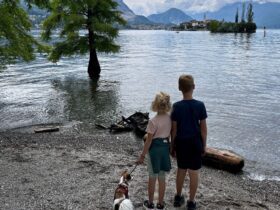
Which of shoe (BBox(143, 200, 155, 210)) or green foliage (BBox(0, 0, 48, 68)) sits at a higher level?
green foliage (BBox(0, 0, 48, 68))

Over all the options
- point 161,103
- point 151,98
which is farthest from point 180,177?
point 151,98

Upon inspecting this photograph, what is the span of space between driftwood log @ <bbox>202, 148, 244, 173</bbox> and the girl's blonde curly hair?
20.8ft

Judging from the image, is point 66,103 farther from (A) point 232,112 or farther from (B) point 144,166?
(B) point 144,166

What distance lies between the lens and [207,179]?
39.1 ft

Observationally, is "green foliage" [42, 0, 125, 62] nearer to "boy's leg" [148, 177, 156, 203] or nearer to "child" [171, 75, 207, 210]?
"boy's leg" [148, 177, 156, 203]

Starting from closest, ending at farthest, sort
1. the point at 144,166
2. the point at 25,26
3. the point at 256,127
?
the point at 144,166
the point at 256,127
the point at 25,26

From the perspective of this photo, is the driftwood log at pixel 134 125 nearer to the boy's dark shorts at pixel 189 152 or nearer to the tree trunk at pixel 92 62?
the boy's dark shorts at pixel 189 152

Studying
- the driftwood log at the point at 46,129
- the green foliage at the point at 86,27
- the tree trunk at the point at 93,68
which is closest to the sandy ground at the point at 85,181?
the driftwood log at the point at 46,129

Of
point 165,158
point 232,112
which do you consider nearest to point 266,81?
point 232,112

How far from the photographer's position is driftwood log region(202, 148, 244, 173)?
13.4 metres

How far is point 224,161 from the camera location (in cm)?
1353

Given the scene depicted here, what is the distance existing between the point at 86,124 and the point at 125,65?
108 ft

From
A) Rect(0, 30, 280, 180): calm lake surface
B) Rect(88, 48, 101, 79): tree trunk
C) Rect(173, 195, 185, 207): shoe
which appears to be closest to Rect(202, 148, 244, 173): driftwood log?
Rect(0, 30, 280, 180): calm lake surface

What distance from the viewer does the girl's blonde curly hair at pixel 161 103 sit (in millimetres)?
7762
